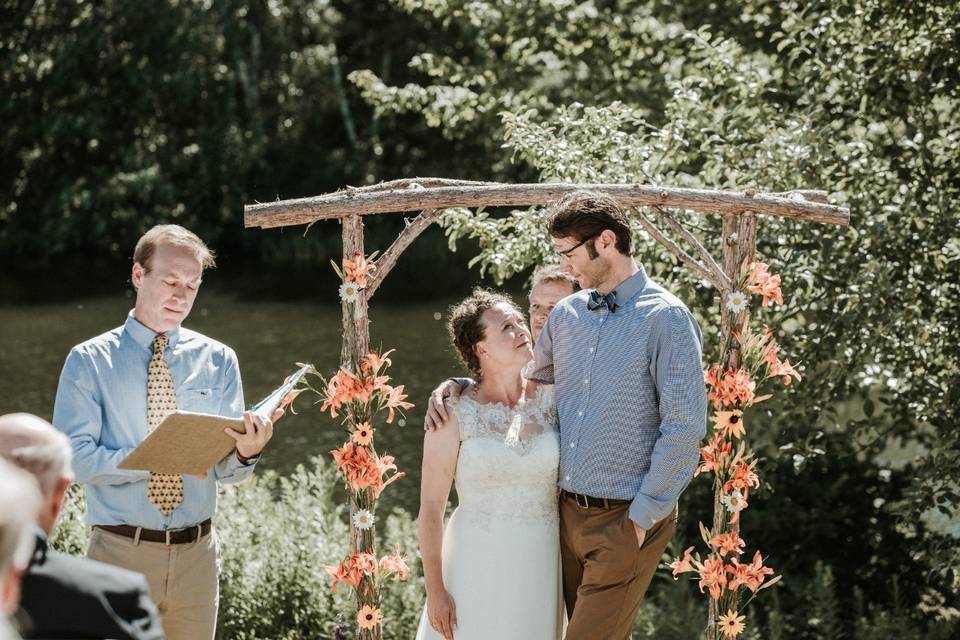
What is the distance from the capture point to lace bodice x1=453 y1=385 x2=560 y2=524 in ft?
12.9

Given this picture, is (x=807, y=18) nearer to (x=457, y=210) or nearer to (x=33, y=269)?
Result: (x=457, y=210)

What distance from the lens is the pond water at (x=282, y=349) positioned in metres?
12.1

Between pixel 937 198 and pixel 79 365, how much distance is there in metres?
4.17

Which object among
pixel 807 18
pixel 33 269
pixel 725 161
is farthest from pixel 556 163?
pixel 33 269

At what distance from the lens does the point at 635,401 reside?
3.78 metres

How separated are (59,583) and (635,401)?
78.6 inches

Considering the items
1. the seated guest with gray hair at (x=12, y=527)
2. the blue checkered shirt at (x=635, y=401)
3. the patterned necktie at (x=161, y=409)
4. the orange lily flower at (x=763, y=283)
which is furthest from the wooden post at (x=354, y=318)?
the seated guest with gray hair at (x=12, y=527)

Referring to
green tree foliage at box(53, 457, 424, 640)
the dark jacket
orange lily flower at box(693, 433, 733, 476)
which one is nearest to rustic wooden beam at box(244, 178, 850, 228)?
orange lily flower at box(693, 433, 733, 476)

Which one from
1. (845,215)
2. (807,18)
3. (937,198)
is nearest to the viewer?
(845,215)

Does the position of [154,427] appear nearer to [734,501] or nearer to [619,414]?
[619,414]

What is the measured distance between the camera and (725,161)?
614cm

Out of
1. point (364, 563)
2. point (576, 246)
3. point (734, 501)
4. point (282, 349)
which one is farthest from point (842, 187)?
point (282, 349)

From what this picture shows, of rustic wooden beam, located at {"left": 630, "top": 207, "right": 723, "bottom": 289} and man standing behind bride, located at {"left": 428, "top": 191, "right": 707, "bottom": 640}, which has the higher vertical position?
rustic wooden beam, located at {"left": 630, "top": 207, "right": 723, "bottom": 289}

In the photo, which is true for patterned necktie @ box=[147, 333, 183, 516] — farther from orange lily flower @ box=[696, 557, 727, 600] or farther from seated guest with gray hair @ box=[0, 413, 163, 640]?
orange lily flower @ box=[696, 557, 727, 600]
